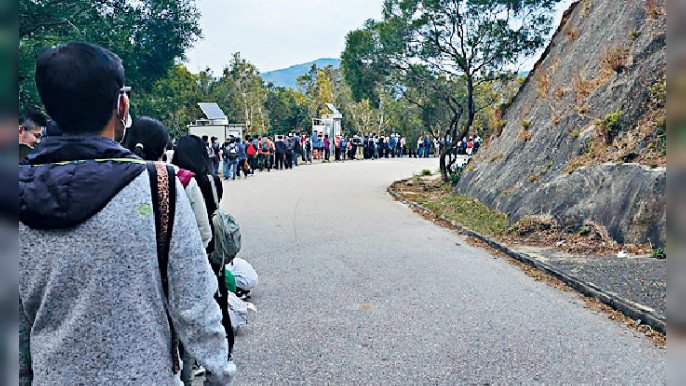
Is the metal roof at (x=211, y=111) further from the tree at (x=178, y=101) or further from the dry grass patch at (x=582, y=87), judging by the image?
the dry grass patch at (x=582, y=87)

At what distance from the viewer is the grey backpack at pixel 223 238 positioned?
3.79 m

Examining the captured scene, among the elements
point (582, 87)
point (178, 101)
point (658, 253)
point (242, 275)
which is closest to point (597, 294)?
point (658, 253)

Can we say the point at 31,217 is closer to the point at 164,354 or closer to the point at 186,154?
the point at 164,354

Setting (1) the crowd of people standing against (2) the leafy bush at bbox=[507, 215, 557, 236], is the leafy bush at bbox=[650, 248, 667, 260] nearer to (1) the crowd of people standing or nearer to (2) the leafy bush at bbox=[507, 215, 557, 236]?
(2) the leafy bush at bbox=[507, 215, 557, 236]

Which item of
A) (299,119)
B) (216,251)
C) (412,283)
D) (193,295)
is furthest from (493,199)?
(299,119)

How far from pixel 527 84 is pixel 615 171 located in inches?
358

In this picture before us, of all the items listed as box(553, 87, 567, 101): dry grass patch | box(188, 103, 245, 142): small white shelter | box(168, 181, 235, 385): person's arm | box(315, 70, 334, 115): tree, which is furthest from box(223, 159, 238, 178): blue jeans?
box(315, 70, 334, 115): tree

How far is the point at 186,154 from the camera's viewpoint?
3.78m

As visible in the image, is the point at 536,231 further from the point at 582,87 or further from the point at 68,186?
the point at 68,186

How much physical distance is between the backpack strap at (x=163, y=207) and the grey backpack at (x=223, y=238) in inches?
81.3

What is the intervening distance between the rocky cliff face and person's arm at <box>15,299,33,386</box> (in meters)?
5.70

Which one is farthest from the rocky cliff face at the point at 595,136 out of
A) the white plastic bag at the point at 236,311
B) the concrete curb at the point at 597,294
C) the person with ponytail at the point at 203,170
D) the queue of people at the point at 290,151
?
the queue of people at the point at 290,151

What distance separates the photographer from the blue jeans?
75.4 ft

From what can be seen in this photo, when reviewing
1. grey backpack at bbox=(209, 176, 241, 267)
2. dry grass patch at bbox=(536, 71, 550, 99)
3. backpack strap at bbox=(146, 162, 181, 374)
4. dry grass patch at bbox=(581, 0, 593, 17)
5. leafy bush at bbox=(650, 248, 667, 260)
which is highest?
dry grass patch at bbox=(581, 0, 593, 17)
